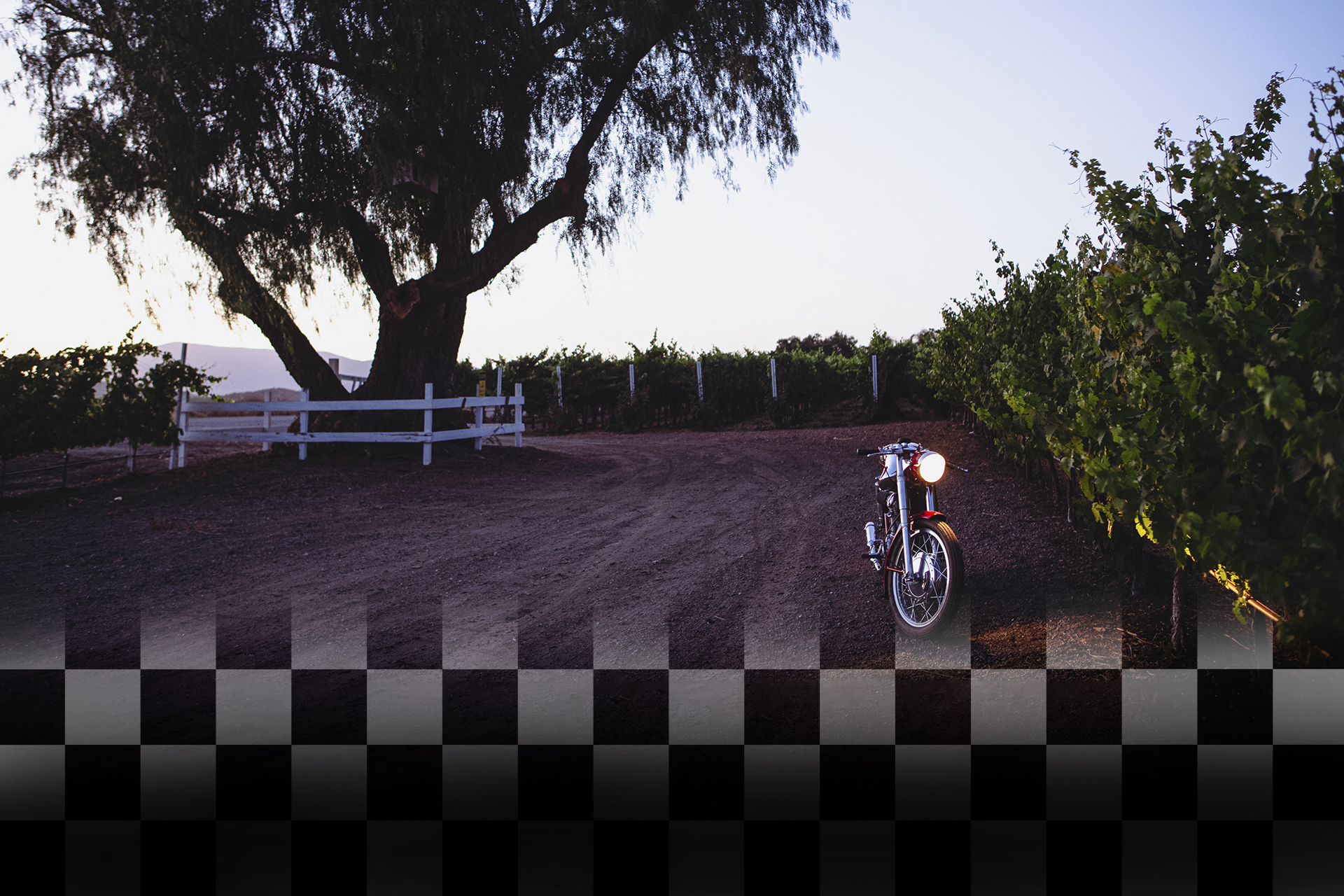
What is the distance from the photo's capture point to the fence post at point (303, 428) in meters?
13.0

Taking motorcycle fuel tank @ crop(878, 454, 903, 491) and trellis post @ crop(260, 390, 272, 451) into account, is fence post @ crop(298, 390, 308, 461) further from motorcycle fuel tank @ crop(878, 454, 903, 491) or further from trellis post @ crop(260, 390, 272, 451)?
motorcycle fuel tank @ crop(878, 454, 903, 491)

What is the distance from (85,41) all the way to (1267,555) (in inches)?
637

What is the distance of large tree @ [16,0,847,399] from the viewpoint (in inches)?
462

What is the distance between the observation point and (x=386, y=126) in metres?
11.6

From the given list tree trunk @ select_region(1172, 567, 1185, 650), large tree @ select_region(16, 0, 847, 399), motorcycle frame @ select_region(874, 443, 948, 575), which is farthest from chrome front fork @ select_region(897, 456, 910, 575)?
large tree @ select_region(16, 0, 847, 399)

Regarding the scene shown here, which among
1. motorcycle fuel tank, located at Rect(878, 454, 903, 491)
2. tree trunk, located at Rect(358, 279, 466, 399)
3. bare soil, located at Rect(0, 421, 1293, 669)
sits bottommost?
bare soil, located at Rect(0, 421, 1293, 669)

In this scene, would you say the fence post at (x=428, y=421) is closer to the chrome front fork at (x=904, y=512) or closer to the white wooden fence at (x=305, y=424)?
the white wooden fence at (x=305, y=424)

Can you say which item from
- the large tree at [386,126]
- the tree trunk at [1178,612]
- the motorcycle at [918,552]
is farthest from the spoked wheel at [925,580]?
the large tree at [386,126]

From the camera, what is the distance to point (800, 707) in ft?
11.7

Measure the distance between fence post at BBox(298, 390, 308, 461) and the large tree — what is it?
2.82 ft

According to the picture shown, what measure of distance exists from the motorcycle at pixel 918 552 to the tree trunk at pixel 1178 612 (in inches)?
40.6
